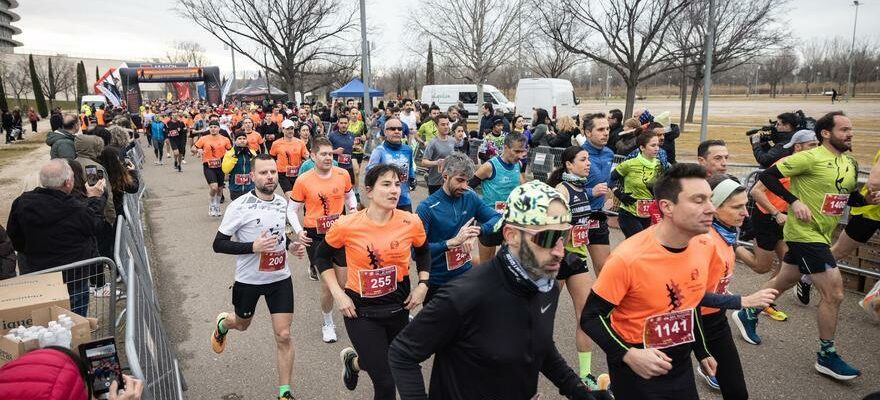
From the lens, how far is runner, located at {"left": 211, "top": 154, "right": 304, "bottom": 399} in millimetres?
4227

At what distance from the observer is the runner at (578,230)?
4.45 metres

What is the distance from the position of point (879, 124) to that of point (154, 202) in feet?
101

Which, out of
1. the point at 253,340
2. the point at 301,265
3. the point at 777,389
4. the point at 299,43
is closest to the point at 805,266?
the point at 777,389

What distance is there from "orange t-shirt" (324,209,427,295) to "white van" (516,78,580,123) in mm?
21791

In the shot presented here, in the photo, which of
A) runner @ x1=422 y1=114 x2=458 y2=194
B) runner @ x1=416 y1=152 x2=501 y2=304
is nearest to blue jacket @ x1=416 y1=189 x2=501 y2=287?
runner @ x1=416 y1=152 x2=501 y2=304

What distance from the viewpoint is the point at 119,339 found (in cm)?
549

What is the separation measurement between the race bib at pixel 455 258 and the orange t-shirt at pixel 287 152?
581 cm

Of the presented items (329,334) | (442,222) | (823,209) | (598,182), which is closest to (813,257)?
(823,209)

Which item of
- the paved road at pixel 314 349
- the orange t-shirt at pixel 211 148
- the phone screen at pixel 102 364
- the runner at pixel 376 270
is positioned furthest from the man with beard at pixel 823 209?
the orange t-shirt at pixel 211 148

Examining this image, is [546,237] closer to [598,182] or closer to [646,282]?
[646,282]

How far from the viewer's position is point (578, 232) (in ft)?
15.7

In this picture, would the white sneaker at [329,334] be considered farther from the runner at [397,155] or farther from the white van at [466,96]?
the white van at [466,96]

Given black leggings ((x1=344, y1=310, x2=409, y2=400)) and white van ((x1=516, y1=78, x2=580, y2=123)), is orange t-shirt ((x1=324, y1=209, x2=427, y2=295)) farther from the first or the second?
white van ((x1=516, y1=78, x2=580, y2=123))

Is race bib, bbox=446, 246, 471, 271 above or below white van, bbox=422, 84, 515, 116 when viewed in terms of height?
below
